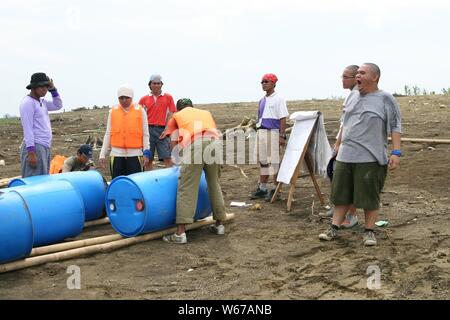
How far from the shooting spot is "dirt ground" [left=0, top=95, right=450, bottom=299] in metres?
4.86

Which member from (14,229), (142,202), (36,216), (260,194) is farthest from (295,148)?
(14,229)

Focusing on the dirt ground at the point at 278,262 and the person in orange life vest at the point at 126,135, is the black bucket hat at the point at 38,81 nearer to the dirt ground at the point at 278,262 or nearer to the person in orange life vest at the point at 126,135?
the person in orange life vest at the point at 126,135

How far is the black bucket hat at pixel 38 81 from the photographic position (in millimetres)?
6844

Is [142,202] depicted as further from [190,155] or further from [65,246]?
[65,246]

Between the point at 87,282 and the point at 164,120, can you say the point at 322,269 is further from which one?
the point at 164,120

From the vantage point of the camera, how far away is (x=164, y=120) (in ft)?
30.3

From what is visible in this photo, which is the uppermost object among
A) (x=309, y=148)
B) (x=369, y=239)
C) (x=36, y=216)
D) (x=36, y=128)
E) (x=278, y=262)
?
(x=36, y=128)

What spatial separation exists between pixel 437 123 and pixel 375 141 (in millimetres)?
9459

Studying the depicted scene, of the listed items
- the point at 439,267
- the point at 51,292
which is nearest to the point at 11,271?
the point at 51,292

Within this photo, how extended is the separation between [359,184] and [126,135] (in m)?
3.01

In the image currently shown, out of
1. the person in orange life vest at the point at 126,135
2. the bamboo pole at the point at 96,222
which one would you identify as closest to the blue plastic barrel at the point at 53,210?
the bamboo pole at the point at 96,222

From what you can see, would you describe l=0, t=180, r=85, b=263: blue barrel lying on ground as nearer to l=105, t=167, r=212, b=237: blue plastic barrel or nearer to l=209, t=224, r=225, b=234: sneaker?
l=105, t=167, r=212, b=237: blue plastic barrel

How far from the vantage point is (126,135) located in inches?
293

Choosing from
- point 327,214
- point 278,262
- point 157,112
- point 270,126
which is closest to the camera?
point 278,262
